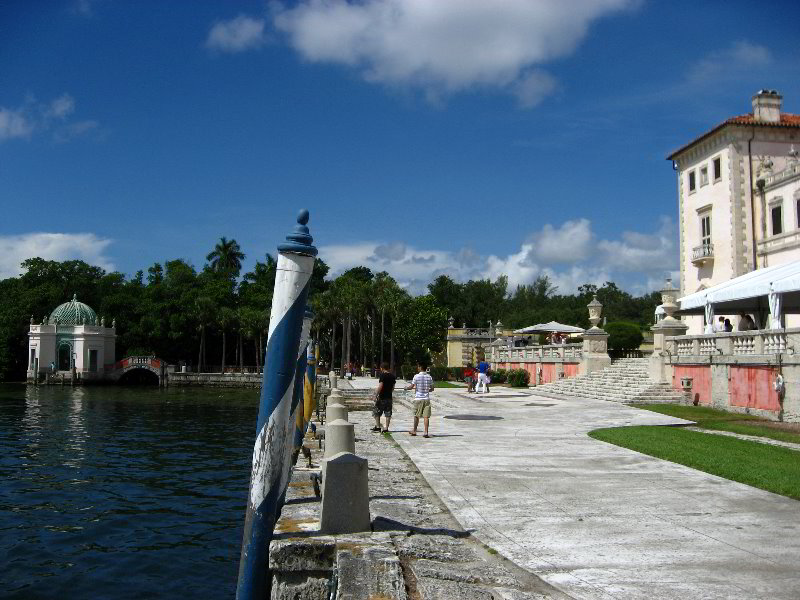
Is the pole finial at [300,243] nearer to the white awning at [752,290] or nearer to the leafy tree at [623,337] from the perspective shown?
the white awning at [752,290]

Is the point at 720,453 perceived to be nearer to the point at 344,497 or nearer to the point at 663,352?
the point at 344,497

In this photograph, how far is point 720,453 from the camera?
41.8 feet

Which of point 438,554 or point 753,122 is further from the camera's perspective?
point 753,122

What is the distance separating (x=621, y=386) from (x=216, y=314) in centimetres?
5644

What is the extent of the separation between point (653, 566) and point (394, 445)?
347 inches

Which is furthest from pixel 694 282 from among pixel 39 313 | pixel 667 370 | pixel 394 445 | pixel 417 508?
pixel 39 313

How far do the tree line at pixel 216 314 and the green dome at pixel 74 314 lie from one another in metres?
3.94

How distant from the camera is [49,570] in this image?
956 cm

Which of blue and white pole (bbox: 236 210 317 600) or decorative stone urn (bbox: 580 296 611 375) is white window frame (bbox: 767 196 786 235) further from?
blue and white pole (bbox: 236 210 317 600)

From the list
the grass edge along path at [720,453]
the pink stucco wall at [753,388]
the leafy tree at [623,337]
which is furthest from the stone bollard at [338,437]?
the leafy tree at [623,337]

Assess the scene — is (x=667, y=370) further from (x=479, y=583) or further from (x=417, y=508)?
(x=479, y=583)

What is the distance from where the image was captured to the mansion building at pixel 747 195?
117ft

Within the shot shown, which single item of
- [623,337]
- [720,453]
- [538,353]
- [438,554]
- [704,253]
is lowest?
[720,453]

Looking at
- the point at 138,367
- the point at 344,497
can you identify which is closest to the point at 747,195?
the point at 344,497
